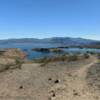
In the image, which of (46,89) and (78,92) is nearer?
(78,92)

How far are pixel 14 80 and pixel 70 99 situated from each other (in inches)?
282

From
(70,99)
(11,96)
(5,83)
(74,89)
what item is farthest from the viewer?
(5,83)

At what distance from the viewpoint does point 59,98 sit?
12.2 metres

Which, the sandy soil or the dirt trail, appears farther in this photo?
the sandy soil

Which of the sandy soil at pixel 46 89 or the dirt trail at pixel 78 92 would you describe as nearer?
the dirt trail at pixel 78 92

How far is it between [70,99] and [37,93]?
246 centimetres

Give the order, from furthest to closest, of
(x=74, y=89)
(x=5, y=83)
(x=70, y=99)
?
1. (x=5, y=83)
2. (x=74, y=89)
3. (x=70, y=99)

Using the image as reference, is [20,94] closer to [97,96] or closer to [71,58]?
[97,96]

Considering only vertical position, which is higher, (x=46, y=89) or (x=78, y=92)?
(x=78, y=92)

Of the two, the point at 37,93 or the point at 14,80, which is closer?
the point at 37,93

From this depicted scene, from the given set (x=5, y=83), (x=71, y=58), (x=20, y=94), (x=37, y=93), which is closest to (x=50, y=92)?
(x=37, y=93)

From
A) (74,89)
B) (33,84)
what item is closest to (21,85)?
(33,84)

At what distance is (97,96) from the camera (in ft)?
40.8

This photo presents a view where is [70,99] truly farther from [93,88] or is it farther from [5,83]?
[5,83]
